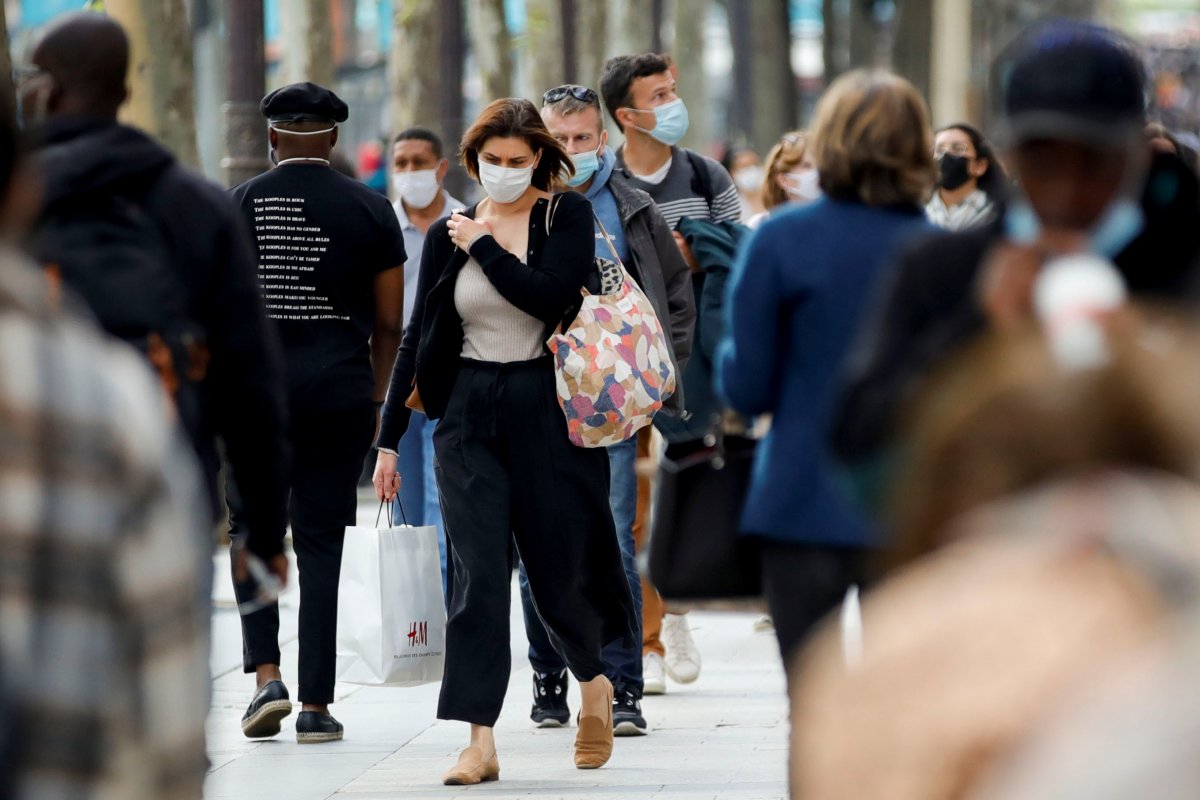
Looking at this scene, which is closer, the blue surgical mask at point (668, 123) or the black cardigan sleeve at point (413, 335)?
the black cardigan sleeve at point (413, 335)

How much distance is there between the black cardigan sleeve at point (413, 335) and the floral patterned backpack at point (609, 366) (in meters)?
0.32

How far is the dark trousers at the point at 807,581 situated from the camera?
4.44 metres

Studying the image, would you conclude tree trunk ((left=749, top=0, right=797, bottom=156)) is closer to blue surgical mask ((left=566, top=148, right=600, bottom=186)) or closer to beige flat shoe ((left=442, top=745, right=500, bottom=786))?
blue surgical mask ((left=566, top=148, right=600, bottom=186))

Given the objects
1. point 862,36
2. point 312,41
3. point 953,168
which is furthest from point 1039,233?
point 862,36

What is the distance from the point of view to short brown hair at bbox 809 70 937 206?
446cm

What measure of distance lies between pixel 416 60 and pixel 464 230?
13.4 m

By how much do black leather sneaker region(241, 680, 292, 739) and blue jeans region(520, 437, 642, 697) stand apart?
0.82 meters

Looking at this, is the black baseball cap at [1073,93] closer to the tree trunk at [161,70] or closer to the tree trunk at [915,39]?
the tree trunk at [161,70]

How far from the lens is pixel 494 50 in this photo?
2159 centimetres

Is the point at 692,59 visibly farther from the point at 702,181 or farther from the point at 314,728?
the point at 314,728

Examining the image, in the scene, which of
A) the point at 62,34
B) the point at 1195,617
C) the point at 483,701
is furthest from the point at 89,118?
the point at 1195,617

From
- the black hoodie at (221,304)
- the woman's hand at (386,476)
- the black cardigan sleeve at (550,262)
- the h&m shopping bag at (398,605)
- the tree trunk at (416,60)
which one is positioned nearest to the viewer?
the black hoodie at (221,304)

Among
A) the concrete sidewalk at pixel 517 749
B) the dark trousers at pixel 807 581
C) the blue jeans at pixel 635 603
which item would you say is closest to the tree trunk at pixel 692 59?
the concrete sidewalk at pixel 517 749

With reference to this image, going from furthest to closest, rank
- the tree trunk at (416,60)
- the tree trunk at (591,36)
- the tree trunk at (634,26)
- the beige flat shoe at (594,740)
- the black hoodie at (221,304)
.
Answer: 1. the tree trunk at (634,26)
2. the tree trunk at (591,36)
3. the tree trunk at (416,60)
4. the beige flat shoe at (594,740)
5. the black hoodie at (221,304)
